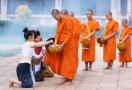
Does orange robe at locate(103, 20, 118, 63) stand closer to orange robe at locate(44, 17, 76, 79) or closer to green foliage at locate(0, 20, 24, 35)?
orange robe at locate(44, 17, 76, 79)

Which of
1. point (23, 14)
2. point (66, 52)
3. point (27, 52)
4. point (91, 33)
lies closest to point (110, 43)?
point (91, 33)

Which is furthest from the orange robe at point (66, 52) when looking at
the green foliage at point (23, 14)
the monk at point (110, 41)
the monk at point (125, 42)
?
the green foliage at point (23, 14)

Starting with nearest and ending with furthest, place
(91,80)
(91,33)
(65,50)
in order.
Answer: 1. (65,50)
2. (91,80)
3. (91,33)

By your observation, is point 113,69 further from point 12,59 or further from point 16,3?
point 16,3

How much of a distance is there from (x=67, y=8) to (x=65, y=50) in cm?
1770

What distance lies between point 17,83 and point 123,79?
2547 mm

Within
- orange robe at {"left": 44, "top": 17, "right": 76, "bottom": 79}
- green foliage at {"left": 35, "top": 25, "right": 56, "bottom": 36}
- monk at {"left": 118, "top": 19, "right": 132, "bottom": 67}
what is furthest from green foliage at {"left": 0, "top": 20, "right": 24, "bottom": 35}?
orange robe at {"left": 44, "top": 17, "right": 76, "bottom": 79}

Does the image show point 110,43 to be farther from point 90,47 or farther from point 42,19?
point 42,19

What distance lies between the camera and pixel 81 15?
27.3m

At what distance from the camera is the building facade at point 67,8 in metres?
27.0

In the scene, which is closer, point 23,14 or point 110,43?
point 110,43

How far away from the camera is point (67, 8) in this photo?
88.7 feet

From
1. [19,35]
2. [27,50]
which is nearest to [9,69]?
[27,50]

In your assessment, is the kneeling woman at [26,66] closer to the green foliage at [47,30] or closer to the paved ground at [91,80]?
the paved ground at [91,80]
